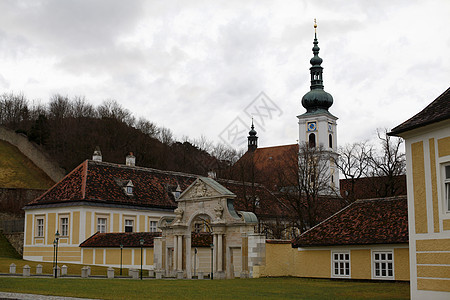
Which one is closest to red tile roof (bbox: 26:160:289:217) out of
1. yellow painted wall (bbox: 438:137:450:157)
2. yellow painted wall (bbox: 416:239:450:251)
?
yellow painted wall (bbox: 416:239:450:251)

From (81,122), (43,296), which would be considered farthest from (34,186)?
(43,296)

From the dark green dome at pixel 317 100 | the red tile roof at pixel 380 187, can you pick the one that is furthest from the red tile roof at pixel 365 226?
the dark green dome at pixel 317 100

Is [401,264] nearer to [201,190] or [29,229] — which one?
[201,190]

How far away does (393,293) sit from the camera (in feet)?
72.1

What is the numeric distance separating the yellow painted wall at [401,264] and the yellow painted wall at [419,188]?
8.78m

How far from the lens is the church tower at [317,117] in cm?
9819

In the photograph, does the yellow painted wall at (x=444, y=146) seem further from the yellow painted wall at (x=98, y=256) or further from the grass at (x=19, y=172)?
the grass at (x=19, y=172)

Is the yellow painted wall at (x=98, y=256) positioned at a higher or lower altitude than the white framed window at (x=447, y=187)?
lower

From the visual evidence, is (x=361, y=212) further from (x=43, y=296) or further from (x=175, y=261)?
(x=43, y=296)

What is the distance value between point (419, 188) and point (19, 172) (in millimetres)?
72965

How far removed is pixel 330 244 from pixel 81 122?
215 ft

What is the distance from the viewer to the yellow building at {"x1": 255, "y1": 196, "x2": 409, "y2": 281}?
28.3 meters

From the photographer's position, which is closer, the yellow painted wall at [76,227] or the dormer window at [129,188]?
the yellow painted wall at [76,227]

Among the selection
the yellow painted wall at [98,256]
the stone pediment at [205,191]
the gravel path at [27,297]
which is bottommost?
the gravel path at [27,297]
